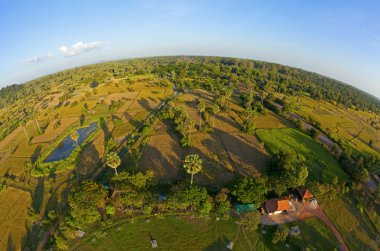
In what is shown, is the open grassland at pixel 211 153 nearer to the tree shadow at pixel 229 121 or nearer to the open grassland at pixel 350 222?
the tree shadow at pixel 229 121

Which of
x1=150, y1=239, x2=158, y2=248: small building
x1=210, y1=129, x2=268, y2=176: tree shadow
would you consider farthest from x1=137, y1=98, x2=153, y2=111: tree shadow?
x1=150, y1=239, x2=158, y2=248: small building

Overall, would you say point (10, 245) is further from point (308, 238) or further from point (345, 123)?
point (345, 123)

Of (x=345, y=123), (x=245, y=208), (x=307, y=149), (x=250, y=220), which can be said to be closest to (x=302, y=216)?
(x=245, y=208)

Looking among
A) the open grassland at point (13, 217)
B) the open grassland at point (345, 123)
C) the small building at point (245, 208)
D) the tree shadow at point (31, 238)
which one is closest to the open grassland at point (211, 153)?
the small building at point (245, 208)

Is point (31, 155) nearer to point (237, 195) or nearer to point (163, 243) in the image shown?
point (163, 243)

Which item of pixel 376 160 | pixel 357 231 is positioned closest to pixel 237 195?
pixel 357 231

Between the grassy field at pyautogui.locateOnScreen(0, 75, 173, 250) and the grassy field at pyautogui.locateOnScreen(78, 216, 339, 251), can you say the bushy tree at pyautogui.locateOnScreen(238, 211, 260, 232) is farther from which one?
the grassy field at pyautogui.locateOnScreen(0, 75, 173, 250)
